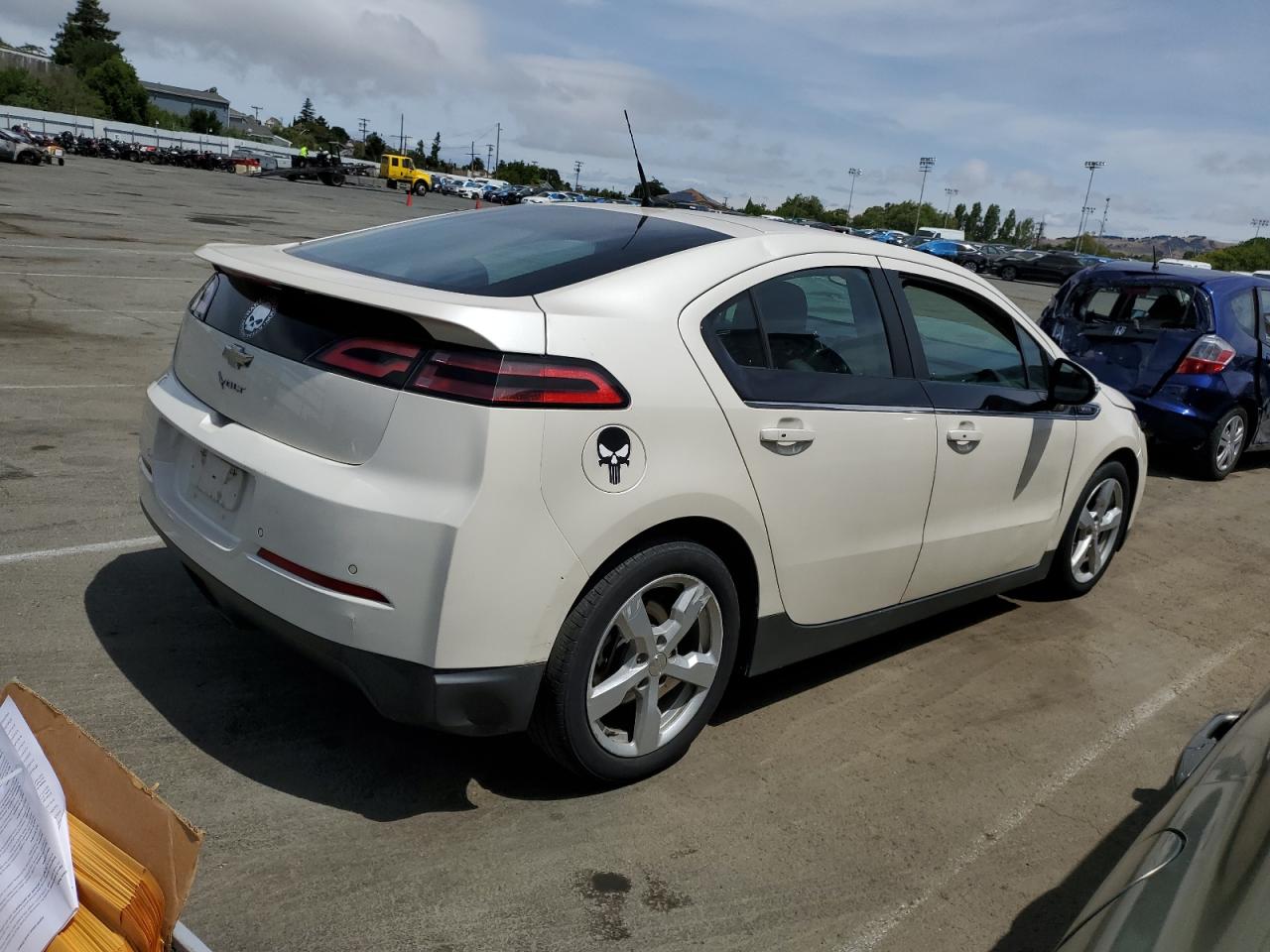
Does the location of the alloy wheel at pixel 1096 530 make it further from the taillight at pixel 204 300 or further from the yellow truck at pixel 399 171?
the yellow truck at pixel 399 171

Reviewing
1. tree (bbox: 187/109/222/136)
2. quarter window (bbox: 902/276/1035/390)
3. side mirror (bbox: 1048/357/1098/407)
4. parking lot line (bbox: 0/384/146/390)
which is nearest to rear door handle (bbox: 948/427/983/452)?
quarter window (bbox: 902/276/1035/390)

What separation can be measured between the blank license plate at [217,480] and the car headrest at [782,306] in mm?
1666

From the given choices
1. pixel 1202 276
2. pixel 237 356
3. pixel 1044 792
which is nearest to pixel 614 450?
pixel 237 356

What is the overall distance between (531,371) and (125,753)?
5.54 feet

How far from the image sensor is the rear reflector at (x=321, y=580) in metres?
2.76

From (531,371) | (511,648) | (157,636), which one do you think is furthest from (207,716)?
(531,371)

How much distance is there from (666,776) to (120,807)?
1881 millimetres

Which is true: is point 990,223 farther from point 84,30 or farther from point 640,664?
point 640,664

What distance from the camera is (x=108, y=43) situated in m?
125

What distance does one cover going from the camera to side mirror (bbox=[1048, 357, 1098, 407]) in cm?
469

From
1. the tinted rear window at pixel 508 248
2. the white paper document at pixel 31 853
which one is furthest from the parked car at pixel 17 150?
the white paper document at pixel 31 853

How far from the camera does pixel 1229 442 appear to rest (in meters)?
8.87

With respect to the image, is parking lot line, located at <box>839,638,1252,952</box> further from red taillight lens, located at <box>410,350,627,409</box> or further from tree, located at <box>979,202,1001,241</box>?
tree, located at <box>979,202,1001,241</box>

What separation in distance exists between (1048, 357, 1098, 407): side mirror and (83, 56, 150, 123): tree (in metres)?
116
